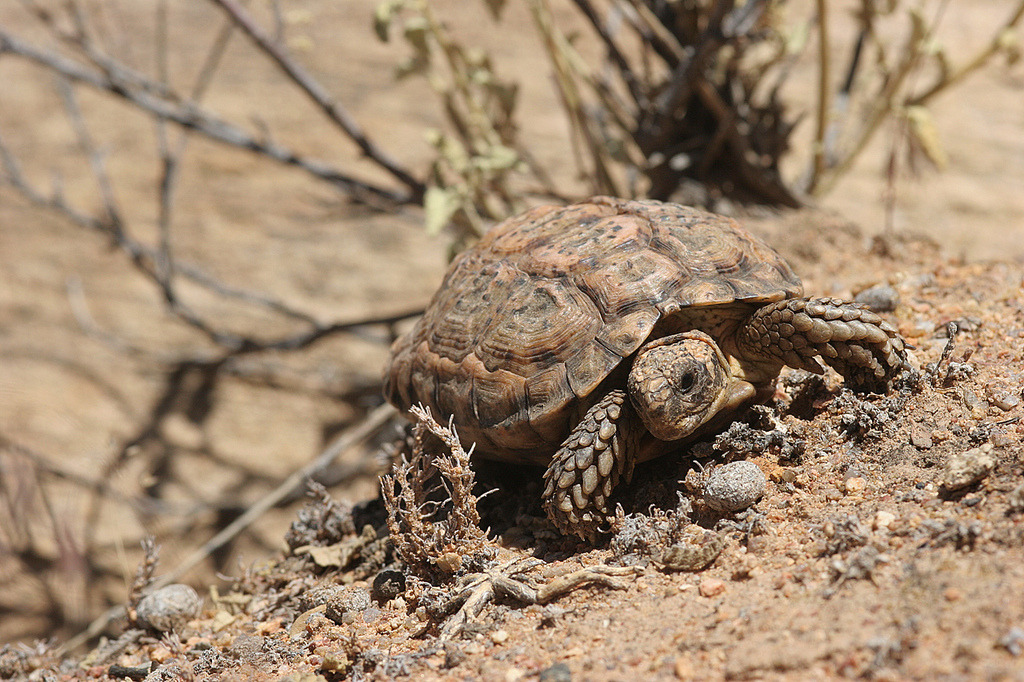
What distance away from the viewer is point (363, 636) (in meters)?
2.52

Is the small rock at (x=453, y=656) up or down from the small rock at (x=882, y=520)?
up

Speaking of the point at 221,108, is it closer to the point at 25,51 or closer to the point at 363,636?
the point at 25,51

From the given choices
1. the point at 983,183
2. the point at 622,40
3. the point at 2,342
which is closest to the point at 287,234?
the point at 2,342

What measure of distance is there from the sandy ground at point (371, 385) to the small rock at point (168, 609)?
0.10 metres

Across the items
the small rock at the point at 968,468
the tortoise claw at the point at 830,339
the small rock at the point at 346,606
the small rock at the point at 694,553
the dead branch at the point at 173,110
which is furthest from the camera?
the dead branch at the point at 173,110

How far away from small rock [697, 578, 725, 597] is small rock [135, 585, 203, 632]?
2.03 meters

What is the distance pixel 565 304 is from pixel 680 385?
0.48 m

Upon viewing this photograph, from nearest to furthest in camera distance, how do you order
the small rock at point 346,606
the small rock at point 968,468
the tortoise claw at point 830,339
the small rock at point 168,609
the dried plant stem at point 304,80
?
1. the small rock at point 968,468
2. the tortoise claw at point 830,339
3. the small rock at point 346,606
4. the small rock at point 168,609
5. the dried plant stem at point 304,80

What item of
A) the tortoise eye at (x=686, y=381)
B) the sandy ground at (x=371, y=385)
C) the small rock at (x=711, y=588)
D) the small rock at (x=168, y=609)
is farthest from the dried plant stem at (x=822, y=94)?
the small rock at (x=168, y=609)

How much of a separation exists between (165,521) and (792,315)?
539 cm

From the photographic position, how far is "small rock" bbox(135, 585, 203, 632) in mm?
3059

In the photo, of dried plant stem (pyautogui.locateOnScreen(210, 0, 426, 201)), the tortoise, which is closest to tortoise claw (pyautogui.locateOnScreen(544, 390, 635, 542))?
the tortoise

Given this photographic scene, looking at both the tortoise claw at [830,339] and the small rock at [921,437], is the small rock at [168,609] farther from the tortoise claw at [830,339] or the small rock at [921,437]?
the small rock at [921,437]

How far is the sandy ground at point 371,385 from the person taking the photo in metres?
1.92
